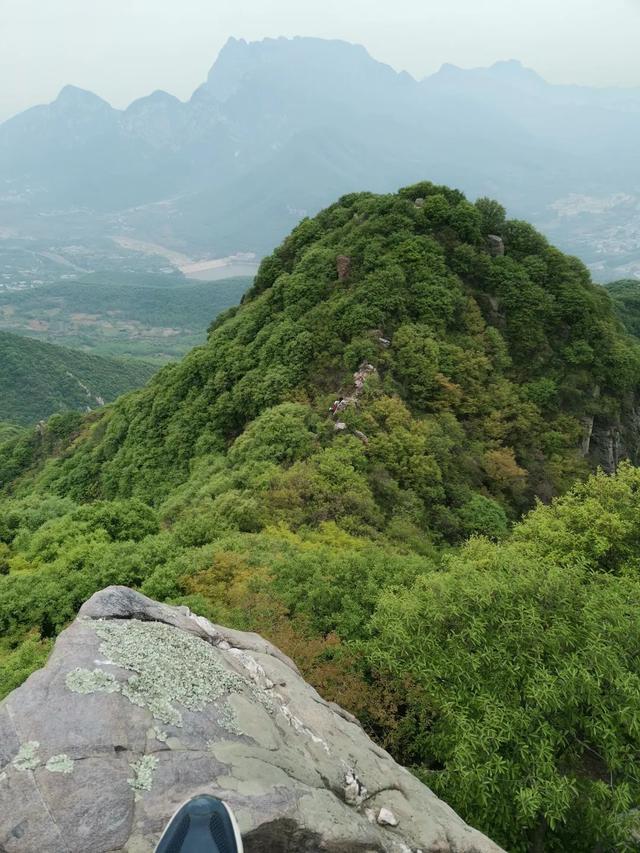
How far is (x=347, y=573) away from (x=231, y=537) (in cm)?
568

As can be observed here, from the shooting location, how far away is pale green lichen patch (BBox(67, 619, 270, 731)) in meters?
7.22

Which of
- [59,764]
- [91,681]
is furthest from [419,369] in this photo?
[59,764]

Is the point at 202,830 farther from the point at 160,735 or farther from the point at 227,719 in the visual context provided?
the point at 227,719

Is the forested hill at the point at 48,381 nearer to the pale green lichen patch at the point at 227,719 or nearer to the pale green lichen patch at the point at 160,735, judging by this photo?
the pale green lichen patch at the point at 227,719

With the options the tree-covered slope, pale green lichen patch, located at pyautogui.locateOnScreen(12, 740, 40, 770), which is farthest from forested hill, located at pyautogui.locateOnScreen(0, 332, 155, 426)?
pale green lichen patch, located at pyautogui.locateOnScreen(12, 740, 40, 770)

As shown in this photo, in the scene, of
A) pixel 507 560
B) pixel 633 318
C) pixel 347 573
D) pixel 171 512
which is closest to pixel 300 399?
pixel 171 512

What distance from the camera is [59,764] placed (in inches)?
242

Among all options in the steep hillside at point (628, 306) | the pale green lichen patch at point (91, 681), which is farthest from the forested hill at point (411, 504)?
the steep hillside at point (628, 306)

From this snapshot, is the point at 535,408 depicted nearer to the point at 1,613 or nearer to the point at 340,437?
the point at 340,437

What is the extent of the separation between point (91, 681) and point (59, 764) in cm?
115

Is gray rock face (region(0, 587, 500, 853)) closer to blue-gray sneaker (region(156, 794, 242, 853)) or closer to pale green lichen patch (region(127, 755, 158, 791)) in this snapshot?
pale green lichen patch (region(127, 755, 158, 791))

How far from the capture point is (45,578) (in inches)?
727

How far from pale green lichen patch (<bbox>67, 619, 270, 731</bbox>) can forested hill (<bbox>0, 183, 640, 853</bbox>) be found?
5309 mm

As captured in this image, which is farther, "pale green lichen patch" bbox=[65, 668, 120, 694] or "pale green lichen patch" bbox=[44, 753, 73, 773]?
"pale green lichen patch" bbox=[65, 668, 120, 694]
